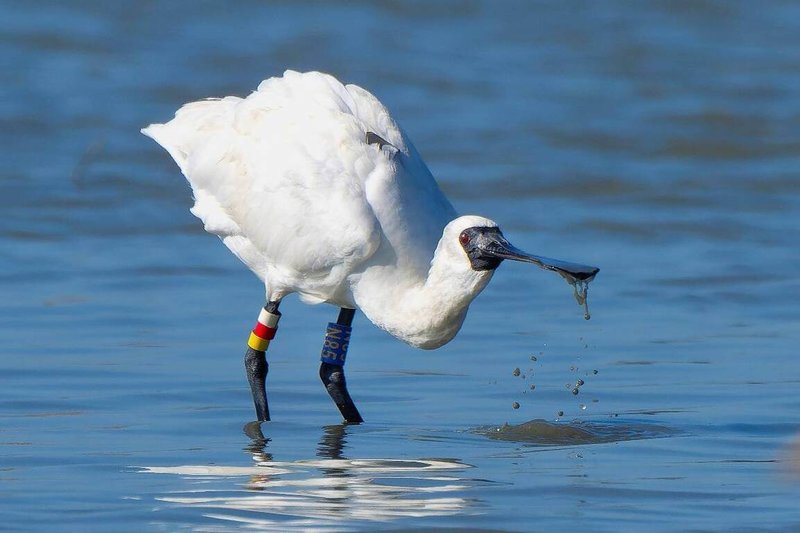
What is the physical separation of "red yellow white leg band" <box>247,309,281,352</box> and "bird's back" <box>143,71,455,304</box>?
0.15 m

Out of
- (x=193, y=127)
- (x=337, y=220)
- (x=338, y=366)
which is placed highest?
(x=193, y=127)

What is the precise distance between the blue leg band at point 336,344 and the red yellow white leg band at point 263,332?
0.31m

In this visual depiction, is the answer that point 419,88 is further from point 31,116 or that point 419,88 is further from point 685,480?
point 685,480

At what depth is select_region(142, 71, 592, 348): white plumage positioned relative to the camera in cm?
930

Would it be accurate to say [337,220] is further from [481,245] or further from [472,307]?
[472,307]

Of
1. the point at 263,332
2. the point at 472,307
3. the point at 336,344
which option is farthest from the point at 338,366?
the point at 472,307

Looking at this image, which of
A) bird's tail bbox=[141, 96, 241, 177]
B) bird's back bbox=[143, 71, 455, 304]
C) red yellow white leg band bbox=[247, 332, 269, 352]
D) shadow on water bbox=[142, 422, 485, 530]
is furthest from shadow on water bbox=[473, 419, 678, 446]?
bird's tail bbox=[141, 96, 241, 177]

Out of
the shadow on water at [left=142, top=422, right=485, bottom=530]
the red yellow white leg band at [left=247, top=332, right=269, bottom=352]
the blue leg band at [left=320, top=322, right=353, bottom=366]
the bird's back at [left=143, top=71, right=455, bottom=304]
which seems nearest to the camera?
the shadow on water at [left=142, top=422, right=485, bottom=530]

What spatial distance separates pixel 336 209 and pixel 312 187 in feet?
0.91

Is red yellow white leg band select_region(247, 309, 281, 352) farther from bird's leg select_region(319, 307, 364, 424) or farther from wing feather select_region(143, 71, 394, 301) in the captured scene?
bird's leg select_region(319, 307, 364, 424)

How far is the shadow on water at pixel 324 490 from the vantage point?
7070mm

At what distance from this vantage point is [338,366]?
10055mm

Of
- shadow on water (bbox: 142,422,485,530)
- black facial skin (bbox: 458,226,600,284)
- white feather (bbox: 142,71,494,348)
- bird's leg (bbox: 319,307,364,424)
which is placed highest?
white feather (bbox: 142,71,494,348)

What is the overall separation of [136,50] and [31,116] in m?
3.95
